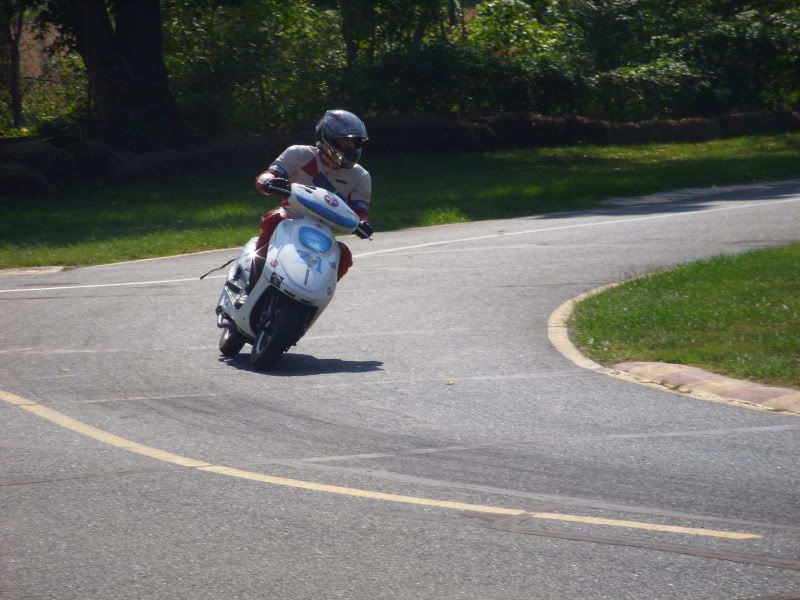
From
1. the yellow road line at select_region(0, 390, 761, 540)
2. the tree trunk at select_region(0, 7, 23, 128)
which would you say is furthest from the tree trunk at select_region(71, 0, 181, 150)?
the yellow road line at select_region(0, 390, 761, 540)

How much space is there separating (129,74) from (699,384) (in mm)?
21295

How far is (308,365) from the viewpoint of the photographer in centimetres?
966

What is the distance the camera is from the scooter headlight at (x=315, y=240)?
31.1 feet

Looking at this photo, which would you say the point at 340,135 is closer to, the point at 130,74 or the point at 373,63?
the point at 130,74

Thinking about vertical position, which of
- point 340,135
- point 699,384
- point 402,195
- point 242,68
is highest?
point 340,135

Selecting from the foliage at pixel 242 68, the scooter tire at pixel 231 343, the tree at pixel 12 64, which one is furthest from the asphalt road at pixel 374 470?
the tree at pixel 12 64

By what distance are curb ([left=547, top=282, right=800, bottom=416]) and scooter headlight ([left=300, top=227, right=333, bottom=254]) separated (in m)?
2.03

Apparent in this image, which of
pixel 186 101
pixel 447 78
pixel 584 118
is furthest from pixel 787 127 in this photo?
pixel 186 101

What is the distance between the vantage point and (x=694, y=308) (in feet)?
37.3

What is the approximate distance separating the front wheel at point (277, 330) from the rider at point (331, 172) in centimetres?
42

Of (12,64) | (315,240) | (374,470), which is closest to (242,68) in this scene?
(12,64)

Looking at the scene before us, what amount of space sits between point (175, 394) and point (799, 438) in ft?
12.9

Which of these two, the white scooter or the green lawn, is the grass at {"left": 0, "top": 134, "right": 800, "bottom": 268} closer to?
the green lawn

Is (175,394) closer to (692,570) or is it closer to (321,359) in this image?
(321,359)
